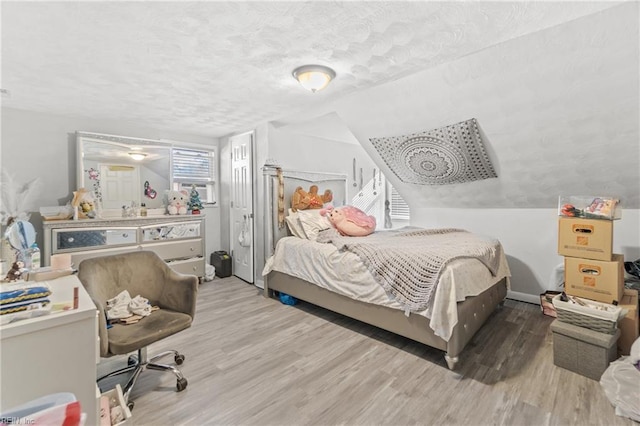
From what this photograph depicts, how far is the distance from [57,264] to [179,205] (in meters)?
2.50

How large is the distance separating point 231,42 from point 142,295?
196 centimetres

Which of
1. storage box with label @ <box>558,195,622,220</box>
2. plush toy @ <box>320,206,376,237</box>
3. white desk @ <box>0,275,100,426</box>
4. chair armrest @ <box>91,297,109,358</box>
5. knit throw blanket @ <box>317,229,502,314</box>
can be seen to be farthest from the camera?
plush toy @ <box>320,206,376,237</box>

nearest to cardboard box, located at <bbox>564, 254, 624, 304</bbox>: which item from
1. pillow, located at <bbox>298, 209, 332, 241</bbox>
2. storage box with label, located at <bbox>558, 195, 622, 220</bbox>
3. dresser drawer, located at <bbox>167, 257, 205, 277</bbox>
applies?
storage box with label, located at <bbox>558, 195, 622, 220</bbox>

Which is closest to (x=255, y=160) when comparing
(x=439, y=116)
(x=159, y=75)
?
(x=159, y=75)

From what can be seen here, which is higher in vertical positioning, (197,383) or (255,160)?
(255,160)

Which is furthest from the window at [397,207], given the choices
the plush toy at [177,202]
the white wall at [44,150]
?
the white wall at [44,150]

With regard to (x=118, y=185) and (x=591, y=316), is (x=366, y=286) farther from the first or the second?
(x=118, y=185)

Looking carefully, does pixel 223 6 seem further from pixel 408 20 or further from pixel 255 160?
pixel 255 160

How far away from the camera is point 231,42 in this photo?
198 cm

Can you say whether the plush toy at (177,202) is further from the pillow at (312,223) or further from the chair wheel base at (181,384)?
the chair wheel base at (181,384)

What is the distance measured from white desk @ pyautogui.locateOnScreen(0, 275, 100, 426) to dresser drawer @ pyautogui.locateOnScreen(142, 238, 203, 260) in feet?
9.10

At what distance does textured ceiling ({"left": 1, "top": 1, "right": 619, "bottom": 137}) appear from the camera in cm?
166

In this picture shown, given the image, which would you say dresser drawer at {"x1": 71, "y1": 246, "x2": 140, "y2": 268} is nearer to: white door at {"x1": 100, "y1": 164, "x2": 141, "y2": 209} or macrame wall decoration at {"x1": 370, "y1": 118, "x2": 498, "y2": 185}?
white door at {"x1": 100, "y1": 164, "x2": 141, "y2": 209}

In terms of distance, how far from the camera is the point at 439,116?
116 inches
